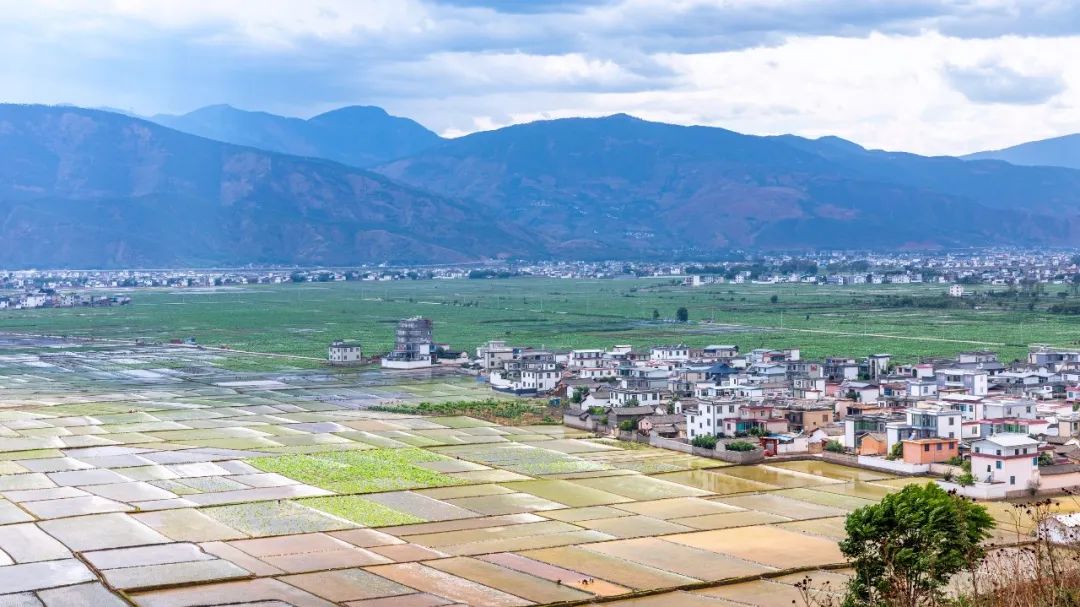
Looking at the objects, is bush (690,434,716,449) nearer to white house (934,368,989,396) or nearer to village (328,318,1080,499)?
village (328,318,1080,499)

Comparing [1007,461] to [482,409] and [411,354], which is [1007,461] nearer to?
[482,409]

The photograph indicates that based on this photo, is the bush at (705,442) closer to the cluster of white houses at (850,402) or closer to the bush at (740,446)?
the bush at (740,446)

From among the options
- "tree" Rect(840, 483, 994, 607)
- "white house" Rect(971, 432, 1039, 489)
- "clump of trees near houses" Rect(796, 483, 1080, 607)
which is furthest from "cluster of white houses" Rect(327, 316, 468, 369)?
"tree" Rect(840, 483, 994, 607)

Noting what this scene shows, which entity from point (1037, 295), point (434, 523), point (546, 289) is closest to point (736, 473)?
point (434, 523)

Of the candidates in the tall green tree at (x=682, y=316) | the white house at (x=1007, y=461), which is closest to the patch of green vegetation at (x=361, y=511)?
the white house at (x=1007, y=461)

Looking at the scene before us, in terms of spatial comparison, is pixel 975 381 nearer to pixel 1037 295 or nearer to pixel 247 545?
pixel 247 545

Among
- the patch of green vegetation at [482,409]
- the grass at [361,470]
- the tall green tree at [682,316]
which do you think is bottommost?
the grass at [361,470]
